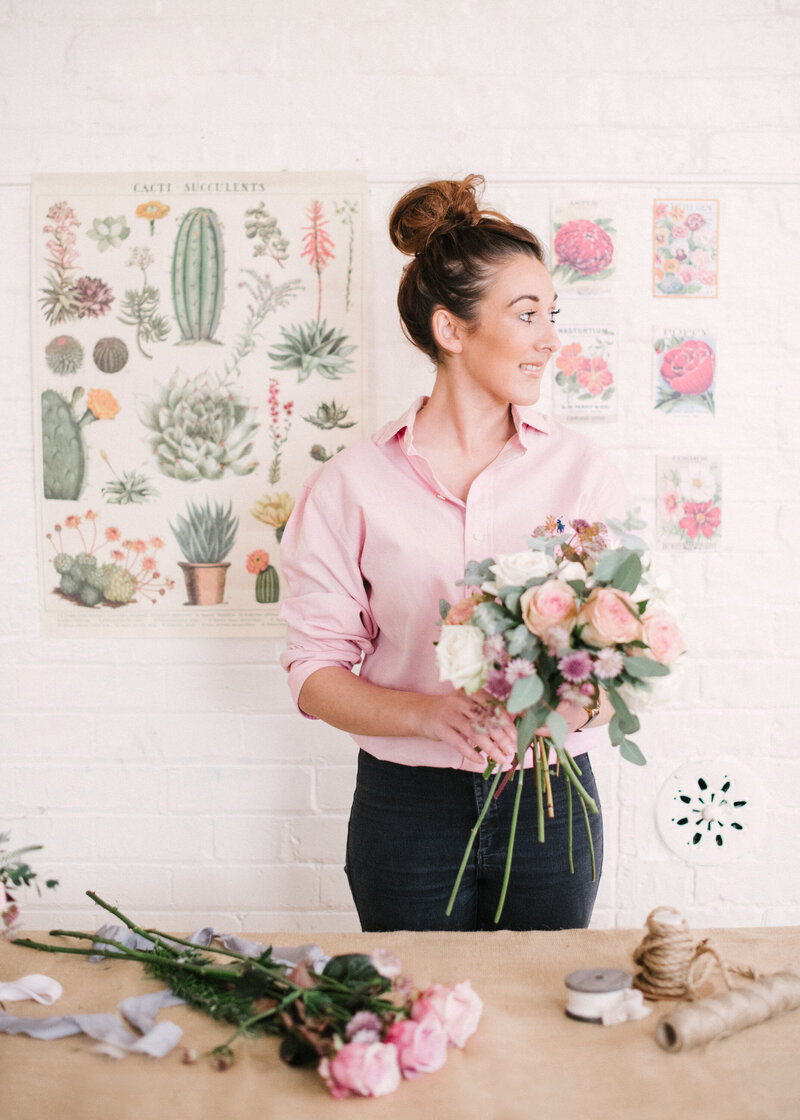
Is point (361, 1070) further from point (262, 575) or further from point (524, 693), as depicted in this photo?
point (262, 575)

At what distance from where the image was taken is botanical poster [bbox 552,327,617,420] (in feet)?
6.25

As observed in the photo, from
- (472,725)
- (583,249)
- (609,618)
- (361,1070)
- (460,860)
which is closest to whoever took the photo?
(361,1070)

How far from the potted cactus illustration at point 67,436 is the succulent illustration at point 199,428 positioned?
3.7 inches

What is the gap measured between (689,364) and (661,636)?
107cm

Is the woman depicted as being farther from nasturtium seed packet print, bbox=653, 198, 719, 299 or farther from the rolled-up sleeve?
nasturtium seed packet print, bbox=653, 198, 719, 299

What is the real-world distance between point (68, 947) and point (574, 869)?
0.77 metres

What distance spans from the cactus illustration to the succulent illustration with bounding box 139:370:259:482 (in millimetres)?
105

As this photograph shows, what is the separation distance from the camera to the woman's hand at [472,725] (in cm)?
114

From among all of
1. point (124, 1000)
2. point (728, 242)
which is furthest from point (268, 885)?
point (728, 242)

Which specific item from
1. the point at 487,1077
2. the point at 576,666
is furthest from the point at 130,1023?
the point at 576,666

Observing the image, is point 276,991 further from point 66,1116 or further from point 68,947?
point 68,947

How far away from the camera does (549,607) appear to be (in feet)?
3.31

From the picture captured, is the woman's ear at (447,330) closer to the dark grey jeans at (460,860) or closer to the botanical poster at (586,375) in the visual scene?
the botanical poster at (586,375)

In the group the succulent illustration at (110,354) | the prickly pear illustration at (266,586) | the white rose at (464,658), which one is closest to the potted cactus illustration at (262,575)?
the prickly pear illustration at (266,586)
